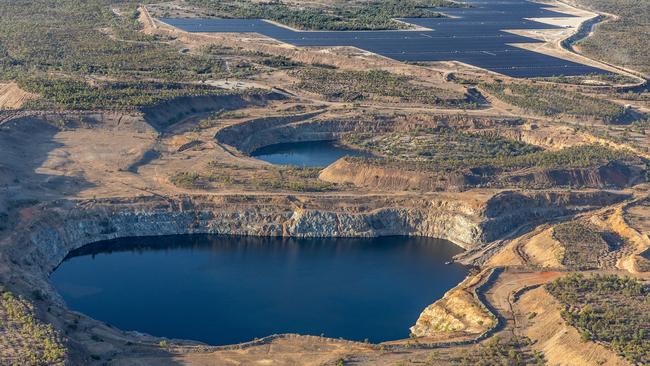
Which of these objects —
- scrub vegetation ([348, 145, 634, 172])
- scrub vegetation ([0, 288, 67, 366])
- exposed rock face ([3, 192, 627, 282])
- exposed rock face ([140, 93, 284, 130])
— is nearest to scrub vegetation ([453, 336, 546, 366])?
exposed rock face ([3, 192, 627, 282])

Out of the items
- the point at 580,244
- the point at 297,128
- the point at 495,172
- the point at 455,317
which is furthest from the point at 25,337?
the point at 297,128

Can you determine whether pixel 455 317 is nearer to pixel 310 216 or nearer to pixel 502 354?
pixel 502 354

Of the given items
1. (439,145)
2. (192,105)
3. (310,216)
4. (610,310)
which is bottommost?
(310,216)

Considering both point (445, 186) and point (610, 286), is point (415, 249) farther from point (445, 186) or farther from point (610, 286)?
point (610, 286)

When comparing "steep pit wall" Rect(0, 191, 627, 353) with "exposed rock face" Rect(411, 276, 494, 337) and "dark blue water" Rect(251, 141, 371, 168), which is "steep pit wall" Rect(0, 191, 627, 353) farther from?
"dark blue water" Rect(251, 141, 371, 168)

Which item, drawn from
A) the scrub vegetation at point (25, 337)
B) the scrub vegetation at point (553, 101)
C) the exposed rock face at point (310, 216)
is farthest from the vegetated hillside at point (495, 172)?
the scrub vegetation at point (25, 337)
